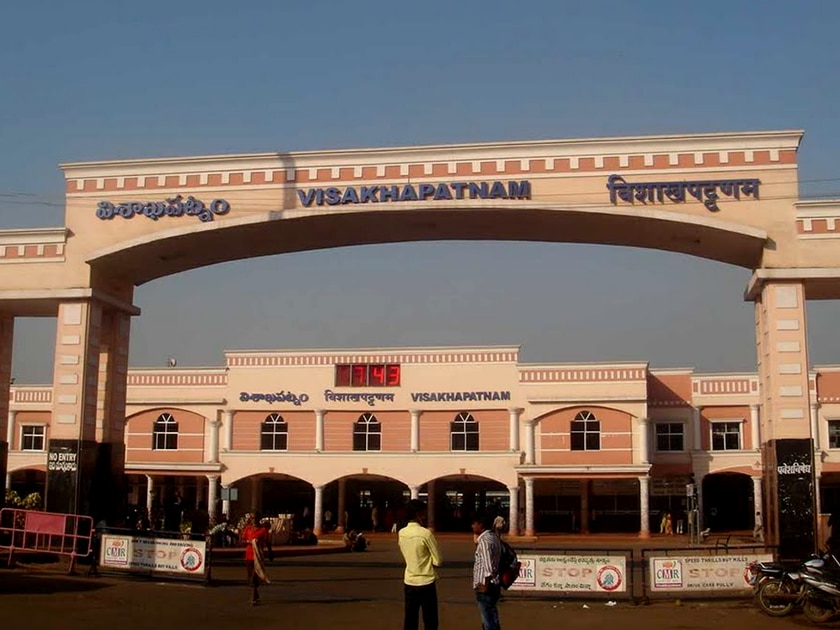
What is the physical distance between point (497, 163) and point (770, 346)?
19.1 ft

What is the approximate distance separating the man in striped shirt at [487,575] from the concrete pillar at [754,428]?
3385cm

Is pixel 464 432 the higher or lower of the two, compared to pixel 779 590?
higher

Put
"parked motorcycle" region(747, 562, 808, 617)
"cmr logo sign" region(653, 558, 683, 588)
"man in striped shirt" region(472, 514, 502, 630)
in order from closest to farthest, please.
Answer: "man in striped shirt" region(472, 514, 502, 630) → "parked motorcycle" region(747, 562, 808, 617) → "cmr logo sign" region(653, 558, 683, 588)

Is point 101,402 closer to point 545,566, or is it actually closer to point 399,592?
point 399,592

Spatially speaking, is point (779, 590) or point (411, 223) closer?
point (779, 590)

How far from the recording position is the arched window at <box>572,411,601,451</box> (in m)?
41.6

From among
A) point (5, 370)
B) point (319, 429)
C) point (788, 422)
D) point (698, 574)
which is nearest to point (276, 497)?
point (319, 429)

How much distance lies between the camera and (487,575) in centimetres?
1062

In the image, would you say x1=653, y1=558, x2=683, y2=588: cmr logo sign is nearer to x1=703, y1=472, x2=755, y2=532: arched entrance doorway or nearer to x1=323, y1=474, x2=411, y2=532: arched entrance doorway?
x1=323, y1=474, x2=411, y2=532: arched entrance doorway

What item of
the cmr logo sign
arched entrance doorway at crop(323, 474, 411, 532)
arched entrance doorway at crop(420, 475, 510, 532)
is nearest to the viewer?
the cmr logo sign

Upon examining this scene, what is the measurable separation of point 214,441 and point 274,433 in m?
2.54

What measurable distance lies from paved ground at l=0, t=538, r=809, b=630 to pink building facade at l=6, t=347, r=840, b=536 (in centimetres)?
2271

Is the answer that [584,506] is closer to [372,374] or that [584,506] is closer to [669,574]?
[372,374]

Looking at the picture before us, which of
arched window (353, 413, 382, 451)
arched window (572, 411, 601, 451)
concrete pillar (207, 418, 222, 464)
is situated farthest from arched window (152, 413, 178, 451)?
arched window (572, 411, 601, 451)
